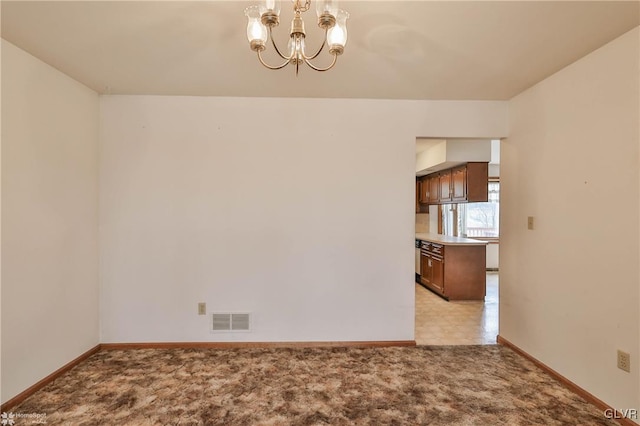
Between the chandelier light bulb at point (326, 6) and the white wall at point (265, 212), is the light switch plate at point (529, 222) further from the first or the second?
the chandelier light bulb at point (326, 6)

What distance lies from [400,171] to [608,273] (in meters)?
1.72

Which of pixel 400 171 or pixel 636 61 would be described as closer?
pixel 636 61

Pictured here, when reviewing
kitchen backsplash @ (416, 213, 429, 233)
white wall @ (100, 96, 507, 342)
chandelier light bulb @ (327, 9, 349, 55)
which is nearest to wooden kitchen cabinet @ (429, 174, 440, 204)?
kitchen backsplash @ (416, 213, 429, 233)

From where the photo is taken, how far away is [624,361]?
193 centimetres

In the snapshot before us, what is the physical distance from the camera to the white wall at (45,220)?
2055mm

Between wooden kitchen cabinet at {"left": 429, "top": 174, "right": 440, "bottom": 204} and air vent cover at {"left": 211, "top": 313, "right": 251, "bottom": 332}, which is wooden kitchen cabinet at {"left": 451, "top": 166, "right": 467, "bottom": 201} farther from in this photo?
air vent cover at {"left": 211, "top": 313, "right": 251, "bottom": 332}

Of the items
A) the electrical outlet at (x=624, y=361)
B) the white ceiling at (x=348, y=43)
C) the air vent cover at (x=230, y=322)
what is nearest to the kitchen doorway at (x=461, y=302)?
the electrical outlet at (x=624, y=361)

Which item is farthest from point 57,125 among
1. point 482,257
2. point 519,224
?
point 482,257

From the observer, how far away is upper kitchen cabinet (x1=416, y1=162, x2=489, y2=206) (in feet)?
15.2

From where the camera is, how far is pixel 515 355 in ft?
9.27

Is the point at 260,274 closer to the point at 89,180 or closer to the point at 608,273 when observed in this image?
the point at 89,180

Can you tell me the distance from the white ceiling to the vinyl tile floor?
2486mm

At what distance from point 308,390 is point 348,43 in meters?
2.49

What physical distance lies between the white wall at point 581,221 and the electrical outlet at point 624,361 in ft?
0.09
